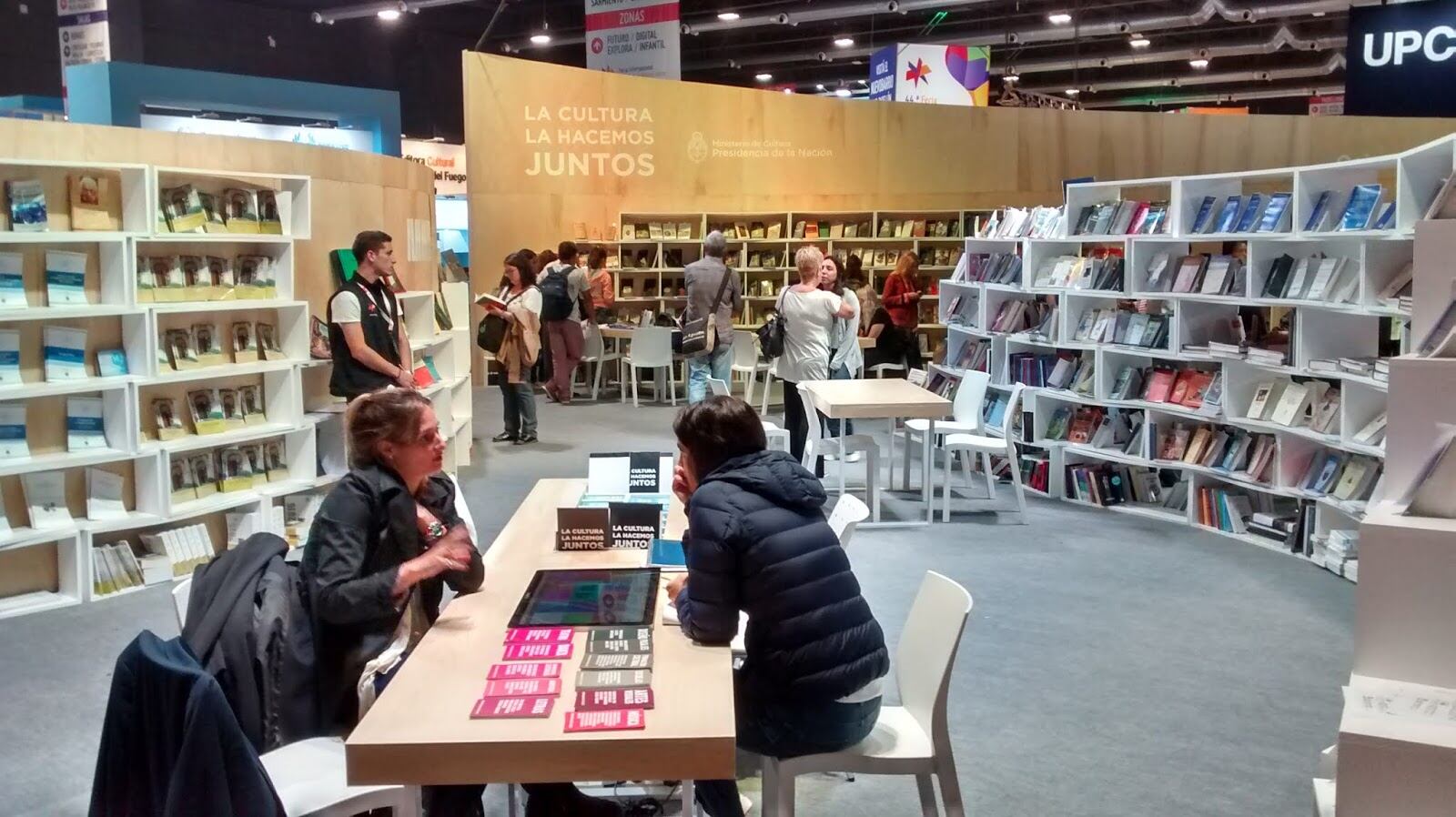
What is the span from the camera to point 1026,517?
748cm

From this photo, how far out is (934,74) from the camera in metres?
15.7

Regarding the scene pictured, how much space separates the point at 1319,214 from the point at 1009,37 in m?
12.5

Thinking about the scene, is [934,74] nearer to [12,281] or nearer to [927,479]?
[927,479]

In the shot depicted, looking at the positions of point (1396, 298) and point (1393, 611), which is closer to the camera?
point (1393, 611)

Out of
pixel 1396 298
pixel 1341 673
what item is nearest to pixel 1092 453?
pixel 1396 298

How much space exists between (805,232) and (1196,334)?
268 inches

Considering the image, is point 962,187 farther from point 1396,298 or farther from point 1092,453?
point 1396,298

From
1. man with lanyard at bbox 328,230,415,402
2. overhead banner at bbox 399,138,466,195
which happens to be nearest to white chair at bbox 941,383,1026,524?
man with lanyard at bbox 328,230,415,402

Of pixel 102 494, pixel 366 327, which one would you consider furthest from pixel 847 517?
pixel 102 494

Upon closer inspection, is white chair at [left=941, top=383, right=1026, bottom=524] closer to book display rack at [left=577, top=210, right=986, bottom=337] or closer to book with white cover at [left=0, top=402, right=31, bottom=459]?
book with white cover at [left=0, top=402, right=31, bottom=459]

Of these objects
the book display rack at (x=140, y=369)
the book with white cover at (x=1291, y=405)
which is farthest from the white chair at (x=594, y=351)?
the book with white cover at (x=1291, y=405)

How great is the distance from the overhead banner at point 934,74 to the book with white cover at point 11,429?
12.0 meters

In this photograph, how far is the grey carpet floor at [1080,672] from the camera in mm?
3748

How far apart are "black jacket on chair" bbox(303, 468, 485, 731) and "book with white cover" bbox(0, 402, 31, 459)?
11.1 ft
